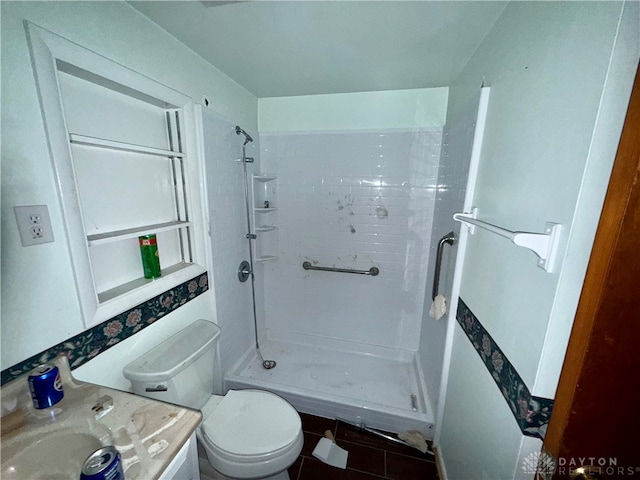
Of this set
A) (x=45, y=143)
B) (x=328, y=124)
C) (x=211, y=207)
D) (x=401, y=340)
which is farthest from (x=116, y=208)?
(x=401, y=340)

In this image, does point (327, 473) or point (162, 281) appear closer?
point (162, 281)

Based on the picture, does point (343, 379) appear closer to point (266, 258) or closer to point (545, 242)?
point (266, 258)

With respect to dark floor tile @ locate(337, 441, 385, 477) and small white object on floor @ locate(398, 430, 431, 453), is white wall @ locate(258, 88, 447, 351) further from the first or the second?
dark floor tile @ locate(337, 441, 385, 477)

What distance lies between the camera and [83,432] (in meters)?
0.68

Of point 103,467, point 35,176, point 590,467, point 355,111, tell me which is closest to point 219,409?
point 103,467

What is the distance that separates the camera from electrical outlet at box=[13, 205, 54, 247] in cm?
68

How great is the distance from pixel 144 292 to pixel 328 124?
1657 millimetres

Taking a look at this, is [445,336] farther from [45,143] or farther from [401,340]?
[45,143]

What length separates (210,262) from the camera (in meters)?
1.46

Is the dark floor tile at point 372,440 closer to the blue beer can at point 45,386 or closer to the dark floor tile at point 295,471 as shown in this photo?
the dark floor tile at point 295,471

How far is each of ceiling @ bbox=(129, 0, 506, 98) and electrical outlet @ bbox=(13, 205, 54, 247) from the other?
86 centimetres

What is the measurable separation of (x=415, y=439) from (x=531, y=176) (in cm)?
155

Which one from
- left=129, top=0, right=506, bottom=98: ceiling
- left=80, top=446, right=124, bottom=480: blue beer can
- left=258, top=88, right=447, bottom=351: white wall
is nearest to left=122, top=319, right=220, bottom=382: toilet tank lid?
left=80, top=446, right=124, bottom=480: blue beer can

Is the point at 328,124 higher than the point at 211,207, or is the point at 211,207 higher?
the point at 328,124
